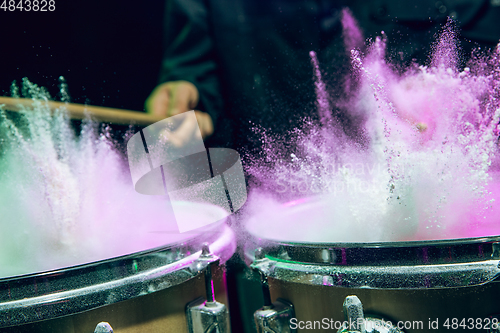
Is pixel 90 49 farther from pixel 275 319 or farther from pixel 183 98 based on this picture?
pixel 275 319

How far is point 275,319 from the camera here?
0.76 m

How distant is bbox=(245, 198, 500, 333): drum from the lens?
61 cm

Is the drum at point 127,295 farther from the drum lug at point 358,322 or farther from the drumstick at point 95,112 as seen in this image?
the drumstick at point 95,112

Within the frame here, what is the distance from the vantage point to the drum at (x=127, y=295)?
0.64 meters

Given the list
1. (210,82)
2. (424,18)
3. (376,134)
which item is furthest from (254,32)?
(376,134)

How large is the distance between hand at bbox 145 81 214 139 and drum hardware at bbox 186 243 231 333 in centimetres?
107

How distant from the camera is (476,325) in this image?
63cm

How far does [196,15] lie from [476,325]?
6.30ft

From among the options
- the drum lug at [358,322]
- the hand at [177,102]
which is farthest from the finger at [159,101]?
the drum lug at [358,322]

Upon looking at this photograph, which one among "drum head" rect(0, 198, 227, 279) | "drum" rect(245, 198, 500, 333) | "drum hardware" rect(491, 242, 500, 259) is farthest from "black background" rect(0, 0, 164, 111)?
"drum hardware" rect(491, 242, 500, 259)

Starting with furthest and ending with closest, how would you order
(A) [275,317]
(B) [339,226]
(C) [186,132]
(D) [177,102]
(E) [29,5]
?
(D) [177,102] → (C) [186,132] → (E) [29,5] → (B) [339,226] → (A) [275,317]

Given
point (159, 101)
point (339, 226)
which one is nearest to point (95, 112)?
point (159, 101)

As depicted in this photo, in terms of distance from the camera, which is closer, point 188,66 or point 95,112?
point 95,112

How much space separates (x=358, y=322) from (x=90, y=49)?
156 centimetres
